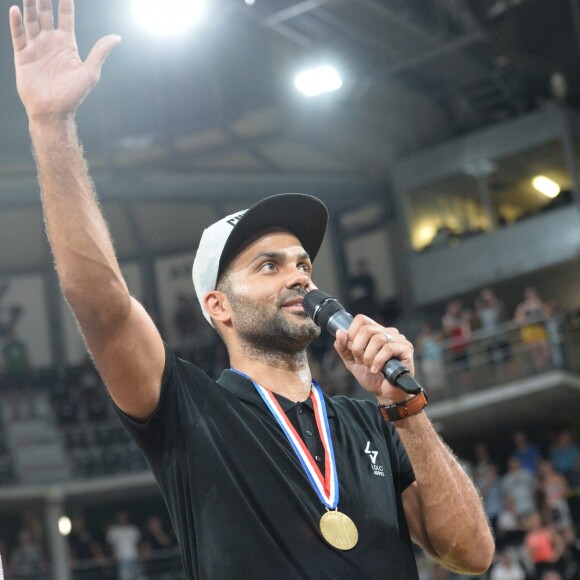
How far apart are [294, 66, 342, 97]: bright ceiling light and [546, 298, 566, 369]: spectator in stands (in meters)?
4.65

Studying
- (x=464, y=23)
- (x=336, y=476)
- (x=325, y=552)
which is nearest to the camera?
(x=325, y=552)

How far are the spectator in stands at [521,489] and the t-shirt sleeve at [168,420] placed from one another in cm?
1070

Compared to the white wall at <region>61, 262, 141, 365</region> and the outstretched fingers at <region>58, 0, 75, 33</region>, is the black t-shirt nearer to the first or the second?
the outstretched fingers at <region>58, 0, 75, 33</region>

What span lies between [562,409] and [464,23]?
20.5 ft

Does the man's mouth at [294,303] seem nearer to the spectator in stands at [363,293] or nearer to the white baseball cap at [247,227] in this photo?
the white baseball cap at [247,227]

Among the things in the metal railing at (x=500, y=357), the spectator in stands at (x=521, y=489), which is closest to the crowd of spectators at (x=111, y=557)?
the metal railing at (x=500, y=357)

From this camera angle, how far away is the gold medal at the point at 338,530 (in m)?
2.48

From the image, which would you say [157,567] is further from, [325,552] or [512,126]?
[325,552]

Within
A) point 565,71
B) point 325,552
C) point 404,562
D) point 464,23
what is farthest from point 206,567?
point 565,71

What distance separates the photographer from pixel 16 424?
61.8ft

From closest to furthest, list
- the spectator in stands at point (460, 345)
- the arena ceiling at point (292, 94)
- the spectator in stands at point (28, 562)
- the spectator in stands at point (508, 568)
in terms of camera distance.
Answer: the spectator in stands at point (508, 568)
the spectator in stands at point (28, 562)
the spectator in stands at point (460, 345)
the arena ceiling at point (292, 94)

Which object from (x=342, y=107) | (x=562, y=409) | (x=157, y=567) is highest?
(x=342, y=107)

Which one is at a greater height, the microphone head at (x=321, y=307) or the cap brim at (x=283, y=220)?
the cap brim at (x=283, y=220)

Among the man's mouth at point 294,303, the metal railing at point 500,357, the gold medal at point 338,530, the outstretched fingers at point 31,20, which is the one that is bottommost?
the gold medal at point 338,530
